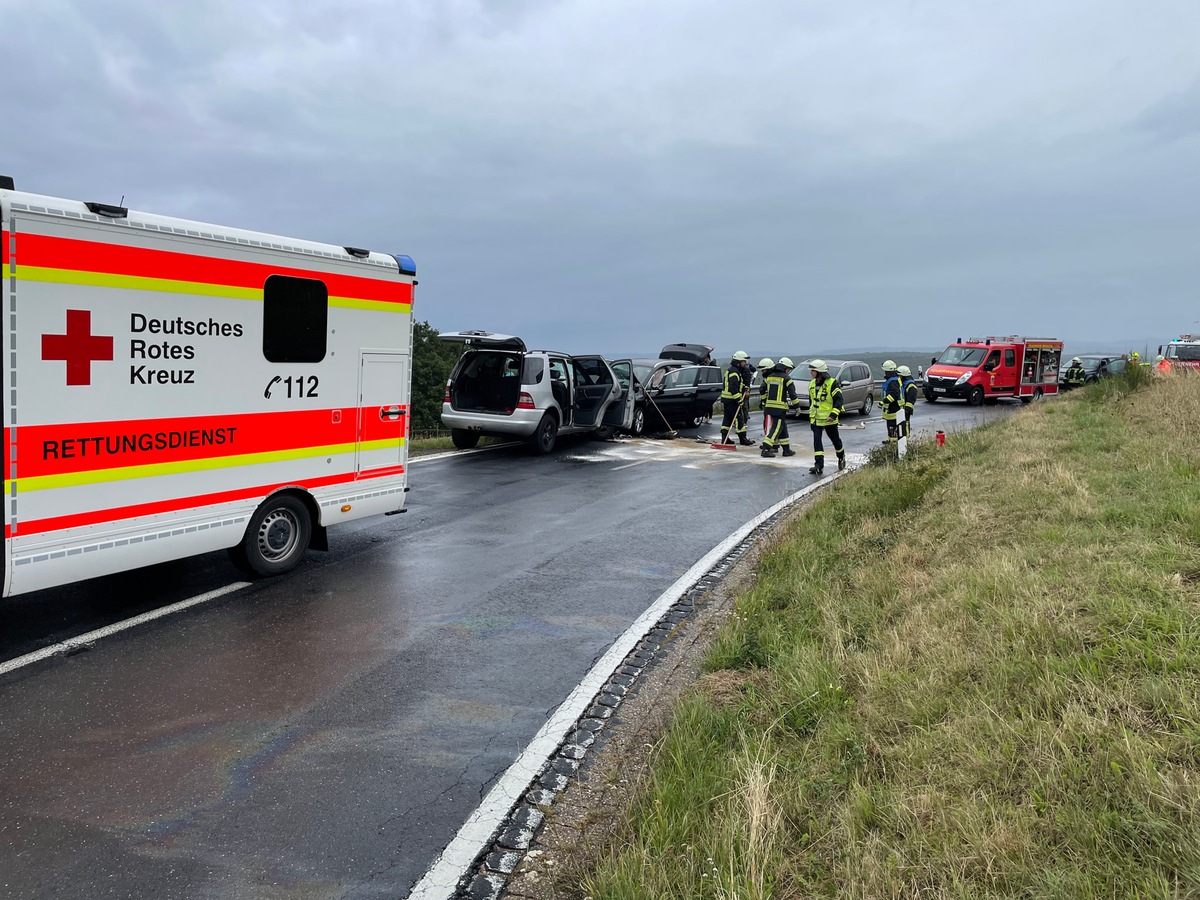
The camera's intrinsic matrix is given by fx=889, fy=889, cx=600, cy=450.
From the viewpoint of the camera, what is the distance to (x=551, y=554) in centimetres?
853

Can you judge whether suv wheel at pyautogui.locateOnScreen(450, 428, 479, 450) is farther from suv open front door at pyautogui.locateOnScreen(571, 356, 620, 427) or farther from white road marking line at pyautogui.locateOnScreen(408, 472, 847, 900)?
white road marking line at pyautogui.locateOnScreen(408, 472, 847, 900)

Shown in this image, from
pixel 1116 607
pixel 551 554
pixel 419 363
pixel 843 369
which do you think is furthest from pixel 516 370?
pixel 419 363

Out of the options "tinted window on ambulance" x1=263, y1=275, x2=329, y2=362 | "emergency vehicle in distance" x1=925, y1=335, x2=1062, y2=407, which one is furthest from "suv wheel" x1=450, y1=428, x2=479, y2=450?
"emergency vehicle in distance" x1=925, y1=335, x2=1062, y2=407

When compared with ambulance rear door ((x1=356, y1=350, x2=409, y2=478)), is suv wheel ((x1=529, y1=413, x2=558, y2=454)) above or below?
below

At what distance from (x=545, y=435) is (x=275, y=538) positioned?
8.33m

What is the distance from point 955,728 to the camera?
12.7ft

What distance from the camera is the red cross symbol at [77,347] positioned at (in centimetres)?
556

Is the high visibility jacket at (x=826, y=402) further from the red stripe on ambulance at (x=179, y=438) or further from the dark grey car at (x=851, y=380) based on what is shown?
the dark grey car at (x=851, y=380)

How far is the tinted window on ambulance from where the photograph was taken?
7004 mm

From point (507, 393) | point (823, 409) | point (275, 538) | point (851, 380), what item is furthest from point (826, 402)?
point (851, 380)

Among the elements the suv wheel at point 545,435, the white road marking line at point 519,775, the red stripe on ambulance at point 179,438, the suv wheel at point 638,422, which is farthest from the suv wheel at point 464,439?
the white road marking line at point 519,775

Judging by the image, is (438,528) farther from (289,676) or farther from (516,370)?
(516,370)

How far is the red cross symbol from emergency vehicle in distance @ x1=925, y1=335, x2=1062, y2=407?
94.2 ft

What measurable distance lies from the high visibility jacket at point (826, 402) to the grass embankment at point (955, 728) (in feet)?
22.9
